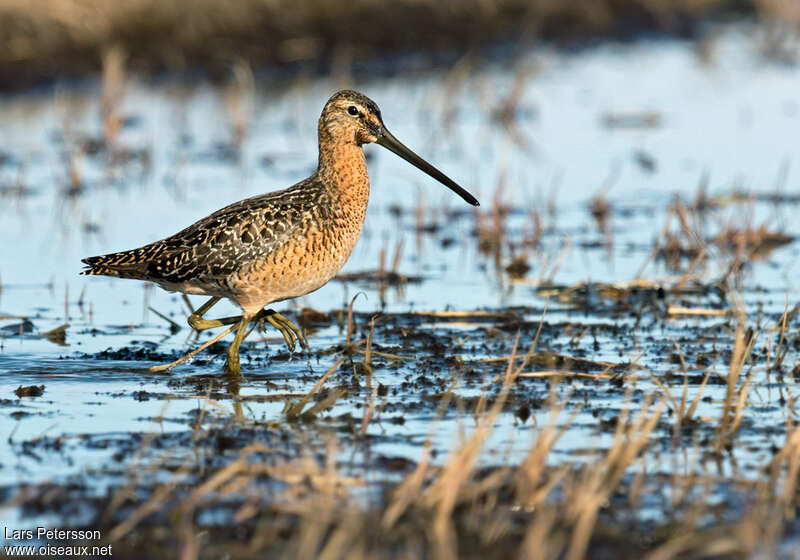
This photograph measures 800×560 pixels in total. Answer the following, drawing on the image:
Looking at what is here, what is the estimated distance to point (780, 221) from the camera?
11023 millimetres

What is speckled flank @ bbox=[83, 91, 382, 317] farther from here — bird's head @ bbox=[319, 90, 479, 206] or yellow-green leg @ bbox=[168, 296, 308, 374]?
yellow-green leg @ bbox=[168, 296, 308, 374]

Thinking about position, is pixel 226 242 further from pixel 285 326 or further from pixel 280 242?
pixel 285 326

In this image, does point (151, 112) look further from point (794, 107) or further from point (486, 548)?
point (486, 548)

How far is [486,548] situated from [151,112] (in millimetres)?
11133

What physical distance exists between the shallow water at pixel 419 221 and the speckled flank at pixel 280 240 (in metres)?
0.49

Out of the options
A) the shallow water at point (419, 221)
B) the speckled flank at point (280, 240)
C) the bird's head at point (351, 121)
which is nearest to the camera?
the shallow water at point (419, 221)

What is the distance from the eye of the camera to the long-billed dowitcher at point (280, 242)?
22.7 feet

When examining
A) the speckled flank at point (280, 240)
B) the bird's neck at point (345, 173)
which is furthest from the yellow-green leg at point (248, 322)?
the bird's neck at point (345, 173)

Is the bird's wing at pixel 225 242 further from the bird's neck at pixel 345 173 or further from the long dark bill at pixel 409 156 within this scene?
the long dark bill at pixel 409 156

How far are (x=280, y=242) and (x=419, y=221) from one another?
12.2 ft

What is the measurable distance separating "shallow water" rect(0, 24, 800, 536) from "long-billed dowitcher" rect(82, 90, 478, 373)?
1.45ft

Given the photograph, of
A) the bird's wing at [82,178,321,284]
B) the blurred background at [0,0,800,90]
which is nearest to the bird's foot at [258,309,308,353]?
the bird's wing at [82,178,321,284]

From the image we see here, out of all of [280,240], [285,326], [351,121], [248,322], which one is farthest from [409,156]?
[248,322]

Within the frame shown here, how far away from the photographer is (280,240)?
6.91 m
